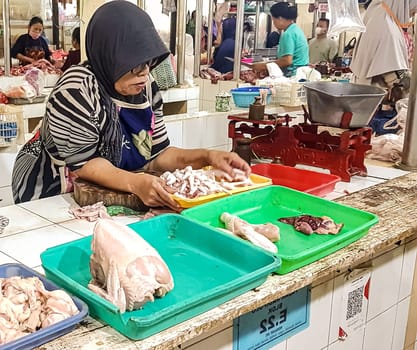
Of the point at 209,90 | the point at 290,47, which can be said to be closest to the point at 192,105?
the point at 209,90

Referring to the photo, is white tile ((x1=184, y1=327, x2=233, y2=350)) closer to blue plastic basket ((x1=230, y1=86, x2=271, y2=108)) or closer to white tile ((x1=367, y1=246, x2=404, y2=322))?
white tile ((x1=367, y1=246, x2=404, y2=322))

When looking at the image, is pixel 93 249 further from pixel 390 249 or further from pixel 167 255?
pixel 390 249

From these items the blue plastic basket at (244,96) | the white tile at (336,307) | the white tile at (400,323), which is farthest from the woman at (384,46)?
the white tile at (336,307)

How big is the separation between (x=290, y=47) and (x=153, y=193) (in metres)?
4.72

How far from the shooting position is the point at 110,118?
2.12 meters

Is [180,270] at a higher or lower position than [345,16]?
lower

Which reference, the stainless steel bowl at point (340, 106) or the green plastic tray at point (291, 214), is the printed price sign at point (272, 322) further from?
the stainless steel bowl at point (340, 106)

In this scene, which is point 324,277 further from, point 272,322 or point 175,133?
point 175,133

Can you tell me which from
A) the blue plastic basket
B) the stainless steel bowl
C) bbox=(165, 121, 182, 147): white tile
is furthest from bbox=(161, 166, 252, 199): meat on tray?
the blue plastic basket

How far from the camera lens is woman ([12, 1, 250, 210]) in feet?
6.56

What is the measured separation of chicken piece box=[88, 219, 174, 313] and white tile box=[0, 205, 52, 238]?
0.49 metres

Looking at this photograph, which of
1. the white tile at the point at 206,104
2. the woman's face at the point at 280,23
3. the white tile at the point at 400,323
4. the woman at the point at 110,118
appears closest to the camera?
the woman at the point at 110,118

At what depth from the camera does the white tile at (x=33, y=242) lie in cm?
154

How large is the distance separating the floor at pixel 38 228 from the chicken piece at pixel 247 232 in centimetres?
34
